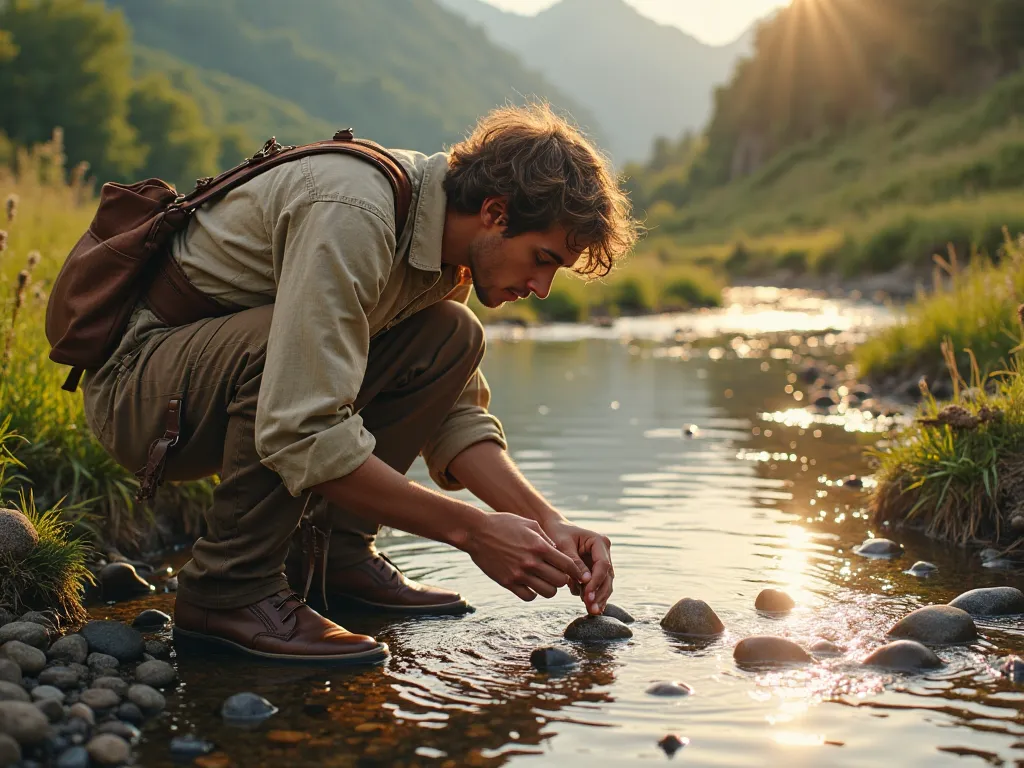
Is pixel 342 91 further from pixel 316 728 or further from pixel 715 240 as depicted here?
pixel 316 728

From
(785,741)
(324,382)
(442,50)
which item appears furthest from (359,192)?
(442,50)

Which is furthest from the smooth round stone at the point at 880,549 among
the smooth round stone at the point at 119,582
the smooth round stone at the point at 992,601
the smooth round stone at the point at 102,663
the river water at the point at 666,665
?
the smooth round stone at the point at 102,663

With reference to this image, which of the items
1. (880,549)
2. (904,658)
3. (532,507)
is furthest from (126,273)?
(880,549)

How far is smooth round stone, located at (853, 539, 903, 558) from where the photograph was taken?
4.16 m

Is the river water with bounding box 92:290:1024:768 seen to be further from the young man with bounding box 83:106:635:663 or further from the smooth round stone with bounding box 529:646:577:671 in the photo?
the young man with bounding box 83:106:635:663

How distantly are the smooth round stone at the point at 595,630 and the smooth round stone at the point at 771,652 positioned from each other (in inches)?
14.5

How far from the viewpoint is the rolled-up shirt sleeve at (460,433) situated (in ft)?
11.6

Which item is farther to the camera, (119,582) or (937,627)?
(119,582)

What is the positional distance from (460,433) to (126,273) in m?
1.06

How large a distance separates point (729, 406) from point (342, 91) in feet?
485

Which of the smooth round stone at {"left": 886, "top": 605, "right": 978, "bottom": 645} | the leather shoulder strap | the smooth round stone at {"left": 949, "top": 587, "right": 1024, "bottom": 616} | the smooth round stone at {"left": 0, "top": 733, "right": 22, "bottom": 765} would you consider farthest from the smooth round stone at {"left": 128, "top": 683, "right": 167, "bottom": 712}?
the smooth round stone at {"left": 949, "top": 587, "right": 1024, "bottom": 616}

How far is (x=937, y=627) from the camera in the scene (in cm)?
310

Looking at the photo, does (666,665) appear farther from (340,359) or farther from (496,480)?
(340,359)

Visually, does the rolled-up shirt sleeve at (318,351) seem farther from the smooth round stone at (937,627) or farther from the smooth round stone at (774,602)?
the smooth round stone at (937,627)
